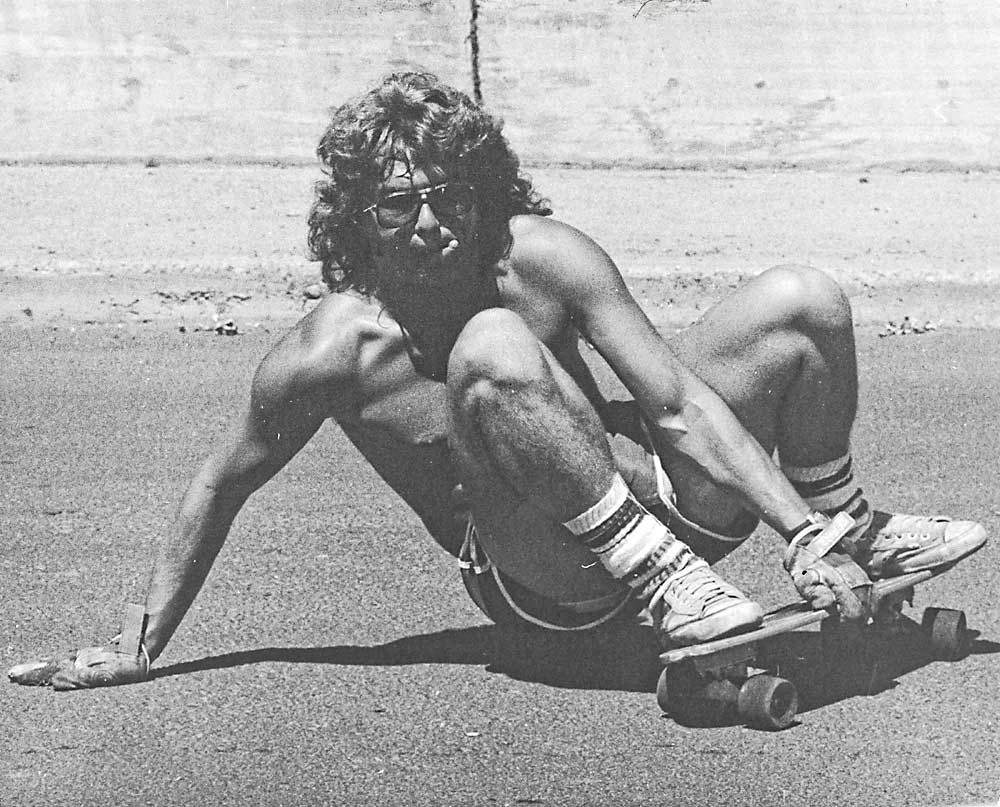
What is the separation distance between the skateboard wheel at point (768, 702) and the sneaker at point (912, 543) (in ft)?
1.28

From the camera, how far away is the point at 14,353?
690cm

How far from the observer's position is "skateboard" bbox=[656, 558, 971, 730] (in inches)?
141

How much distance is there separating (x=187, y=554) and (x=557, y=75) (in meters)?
5.40

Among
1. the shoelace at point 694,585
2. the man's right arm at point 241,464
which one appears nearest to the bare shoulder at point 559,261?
the man's right arm at point 241,464

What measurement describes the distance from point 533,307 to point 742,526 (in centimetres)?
65

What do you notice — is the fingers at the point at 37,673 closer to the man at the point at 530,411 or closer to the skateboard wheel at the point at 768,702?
the man at the point at 530,411

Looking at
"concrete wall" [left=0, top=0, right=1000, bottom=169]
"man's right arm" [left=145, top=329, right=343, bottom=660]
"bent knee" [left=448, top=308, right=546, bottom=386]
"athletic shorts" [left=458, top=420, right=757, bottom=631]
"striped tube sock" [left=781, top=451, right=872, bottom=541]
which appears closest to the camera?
"bent knee" [left=448, top=308, right=546, bottom=386]

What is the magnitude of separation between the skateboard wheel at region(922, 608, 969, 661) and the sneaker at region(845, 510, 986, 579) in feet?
0.49

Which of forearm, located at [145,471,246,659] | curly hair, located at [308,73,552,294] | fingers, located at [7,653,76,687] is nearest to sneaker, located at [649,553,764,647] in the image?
curly hair, located at [308,73,552,294]

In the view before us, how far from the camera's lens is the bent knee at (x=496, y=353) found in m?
3.51

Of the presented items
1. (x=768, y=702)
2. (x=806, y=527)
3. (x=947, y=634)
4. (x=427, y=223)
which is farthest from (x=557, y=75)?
(x=768, y=702)

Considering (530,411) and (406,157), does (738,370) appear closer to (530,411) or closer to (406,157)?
(530,411)

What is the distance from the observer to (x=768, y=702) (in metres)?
3.63

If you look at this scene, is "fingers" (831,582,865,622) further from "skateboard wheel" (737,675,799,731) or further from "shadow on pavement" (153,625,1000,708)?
"shadow on pavement" (153,625,1000,708)
